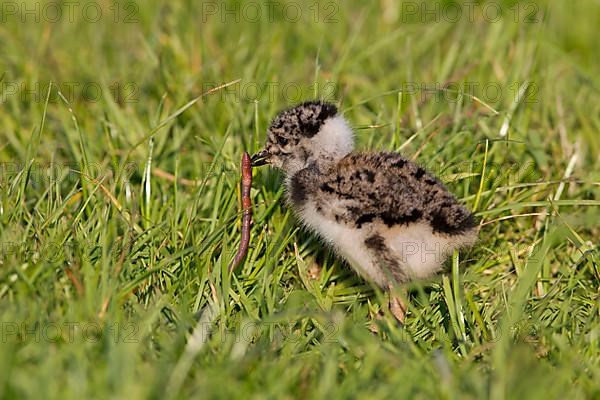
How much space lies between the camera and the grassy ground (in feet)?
10.1

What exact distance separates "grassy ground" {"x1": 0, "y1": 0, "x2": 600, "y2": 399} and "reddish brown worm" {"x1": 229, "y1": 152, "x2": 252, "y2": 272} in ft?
0.23

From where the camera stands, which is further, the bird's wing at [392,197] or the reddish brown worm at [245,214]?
the reddish brown worm at [245,214]

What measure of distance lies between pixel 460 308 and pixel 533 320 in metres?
0.31

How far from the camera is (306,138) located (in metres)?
4.11

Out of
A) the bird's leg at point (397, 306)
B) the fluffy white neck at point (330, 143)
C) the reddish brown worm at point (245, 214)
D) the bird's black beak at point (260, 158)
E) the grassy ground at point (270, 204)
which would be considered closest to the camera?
the grassy ground at point (270, 204)

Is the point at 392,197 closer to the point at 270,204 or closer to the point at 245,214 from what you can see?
the point at 245,214

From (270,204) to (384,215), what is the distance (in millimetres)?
828

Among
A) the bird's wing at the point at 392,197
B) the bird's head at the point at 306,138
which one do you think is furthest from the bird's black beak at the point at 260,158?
the bird's wing at the point at 392,197

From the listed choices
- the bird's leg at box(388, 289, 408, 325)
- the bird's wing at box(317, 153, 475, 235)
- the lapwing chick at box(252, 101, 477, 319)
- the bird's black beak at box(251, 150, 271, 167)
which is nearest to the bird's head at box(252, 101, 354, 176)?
the bird's black beak at box(251, 150, 271, 167)

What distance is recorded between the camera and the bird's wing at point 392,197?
367cm

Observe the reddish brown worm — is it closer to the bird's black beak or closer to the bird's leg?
Answer: the bird's black beak

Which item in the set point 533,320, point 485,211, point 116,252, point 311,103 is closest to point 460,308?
point 533,320

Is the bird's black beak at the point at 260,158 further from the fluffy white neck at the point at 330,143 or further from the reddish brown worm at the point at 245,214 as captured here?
the fluffy white neck at the point at 330,143

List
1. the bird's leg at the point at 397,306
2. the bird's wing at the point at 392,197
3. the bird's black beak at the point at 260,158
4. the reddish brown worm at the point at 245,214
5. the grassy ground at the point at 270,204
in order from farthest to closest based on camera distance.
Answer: the bird's black beak at the point at 260,158, the reddish brown worm at the point at 245,214, the bird's leg at the point at 397,306, the bird's wing at the point at 392,197, the grassy ground at the point at 270,204
